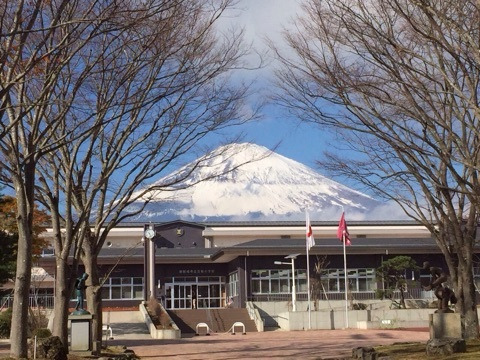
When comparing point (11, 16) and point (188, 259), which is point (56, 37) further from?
point (188, 259)

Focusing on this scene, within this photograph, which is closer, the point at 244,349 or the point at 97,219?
the point at 97,219

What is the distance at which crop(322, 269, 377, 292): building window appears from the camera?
1929 inches

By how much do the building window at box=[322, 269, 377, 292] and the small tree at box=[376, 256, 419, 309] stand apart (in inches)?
102

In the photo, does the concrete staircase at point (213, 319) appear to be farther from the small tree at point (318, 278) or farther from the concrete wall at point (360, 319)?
the small tree at point (318, 278)

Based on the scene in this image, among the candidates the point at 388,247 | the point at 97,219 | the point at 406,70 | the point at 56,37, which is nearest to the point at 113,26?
the point at 56,37

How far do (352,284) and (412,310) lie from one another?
10.9 meters

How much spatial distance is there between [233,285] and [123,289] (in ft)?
25.0

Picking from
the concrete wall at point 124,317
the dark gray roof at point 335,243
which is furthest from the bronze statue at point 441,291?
the dark gray roof at point 335,243

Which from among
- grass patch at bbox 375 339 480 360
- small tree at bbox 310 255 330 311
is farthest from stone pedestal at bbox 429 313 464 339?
small tree at bbox 310 255 330 311

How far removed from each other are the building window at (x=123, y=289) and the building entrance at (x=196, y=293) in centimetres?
192

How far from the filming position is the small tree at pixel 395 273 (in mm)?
43344

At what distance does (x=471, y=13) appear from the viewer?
39.6 ft

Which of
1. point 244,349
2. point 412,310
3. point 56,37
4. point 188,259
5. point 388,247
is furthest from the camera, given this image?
point 188,259

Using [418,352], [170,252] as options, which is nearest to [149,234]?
[170,252]
